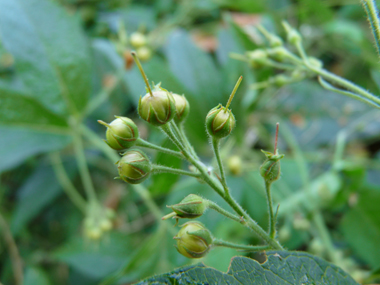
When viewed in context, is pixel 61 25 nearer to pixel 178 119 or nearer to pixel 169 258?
pixel 178 119

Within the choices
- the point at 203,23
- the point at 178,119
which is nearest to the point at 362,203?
the point at 178,119

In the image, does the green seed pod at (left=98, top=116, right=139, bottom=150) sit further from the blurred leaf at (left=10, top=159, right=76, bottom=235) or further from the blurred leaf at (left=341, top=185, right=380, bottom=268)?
the blurred leaf at (left=10, top=159, right=76, bottom=235)

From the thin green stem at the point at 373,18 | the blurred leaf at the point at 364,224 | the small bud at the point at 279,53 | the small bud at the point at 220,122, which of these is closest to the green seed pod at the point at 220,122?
the small bud at the point at 220,122

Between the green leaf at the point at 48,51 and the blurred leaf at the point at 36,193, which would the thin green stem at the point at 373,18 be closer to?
the green leaf at the point at 48,51

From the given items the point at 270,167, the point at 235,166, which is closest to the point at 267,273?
the point at 270,167

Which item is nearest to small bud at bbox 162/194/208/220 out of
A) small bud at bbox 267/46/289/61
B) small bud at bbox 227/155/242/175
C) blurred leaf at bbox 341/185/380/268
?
small bud at bbox 267/46/289/61

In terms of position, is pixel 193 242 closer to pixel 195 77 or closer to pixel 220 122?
pixel 220 122
